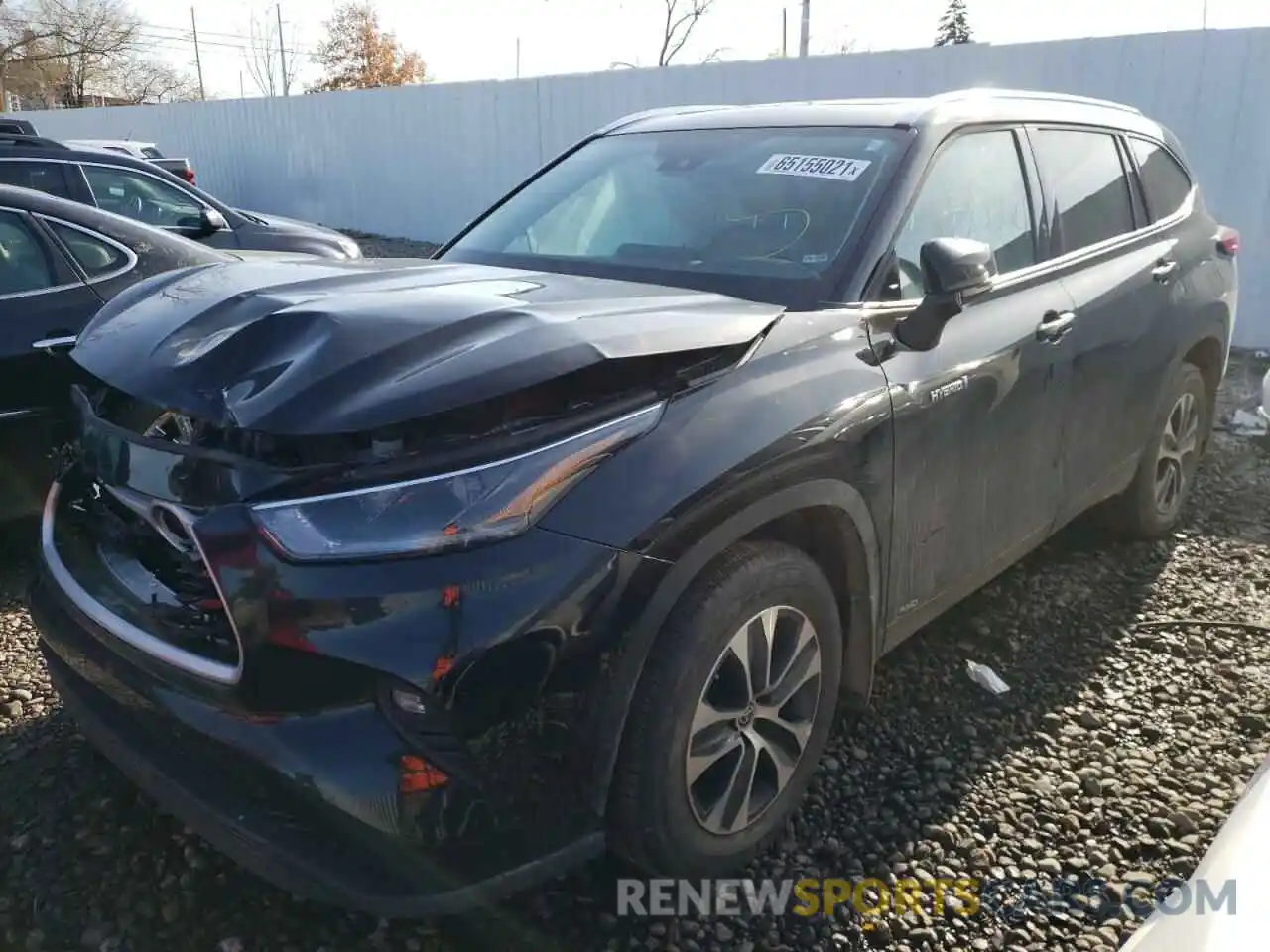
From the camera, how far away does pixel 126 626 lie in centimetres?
220

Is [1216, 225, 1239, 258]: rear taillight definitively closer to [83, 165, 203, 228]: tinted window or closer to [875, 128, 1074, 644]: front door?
[875, 128, 1074, 644]: front door

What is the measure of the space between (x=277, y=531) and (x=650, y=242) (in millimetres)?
1680

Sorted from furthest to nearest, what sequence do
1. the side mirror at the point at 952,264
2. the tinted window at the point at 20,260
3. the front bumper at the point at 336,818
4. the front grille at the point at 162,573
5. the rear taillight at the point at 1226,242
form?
the rear taillight at the point at 1226,242
the tinted window at the point at 20,260
the side mirror at the point at 952,264
the front grille at the point at 162,573
the front bumper at the point at 336,818

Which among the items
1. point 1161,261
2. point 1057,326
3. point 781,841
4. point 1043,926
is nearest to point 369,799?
point 781,841

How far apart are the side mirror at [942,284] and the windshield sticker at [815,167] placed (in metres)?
0.41

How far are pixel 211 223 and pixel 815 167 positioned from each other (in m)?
5.49

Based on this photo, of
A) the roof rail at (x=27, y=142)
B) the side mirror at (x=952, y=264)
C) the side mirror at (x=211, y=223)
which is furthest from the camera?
the roof rail at (x=27, y=142)

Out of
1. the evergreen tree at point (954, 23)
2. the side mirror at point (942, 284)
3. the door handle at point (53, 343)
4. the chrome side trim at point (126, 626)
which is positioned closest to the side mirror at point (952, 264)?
the side mirror at point (942, 284)

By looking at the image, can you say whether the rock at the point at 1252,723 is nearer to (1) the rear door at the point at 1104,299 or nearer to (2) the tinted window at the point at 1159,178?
(1) the rear door at the point at 1104,299

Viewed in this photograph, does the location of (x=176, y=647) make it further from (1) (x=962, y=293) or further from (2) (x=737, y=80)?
(2) (x=737, y=80)

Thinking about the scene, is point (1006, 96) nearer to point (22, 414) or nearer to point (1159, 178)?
point (1159, 178)

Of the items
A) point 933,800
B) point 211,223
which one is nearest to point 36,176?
point 211,223

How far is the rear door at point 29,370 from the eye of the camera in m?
3.96

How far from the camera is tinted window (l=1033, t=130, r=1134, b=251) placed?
357 centimetres
